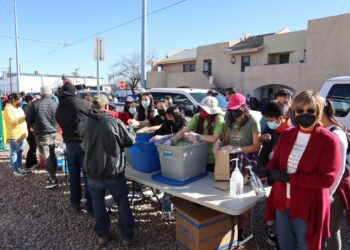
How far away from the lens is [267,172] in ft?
7.23

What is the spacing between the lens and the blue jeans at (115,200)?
10.1 feet

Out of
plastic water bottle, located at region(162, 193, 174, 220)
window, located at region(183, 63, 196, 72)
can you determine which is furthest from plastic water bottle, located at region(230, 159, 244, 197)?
window, located at region(183, 63, 196, 72)

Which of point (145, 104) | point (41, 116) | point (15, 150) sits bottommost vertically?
point (15, 150)

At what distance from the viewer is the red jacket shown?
1.93 metres

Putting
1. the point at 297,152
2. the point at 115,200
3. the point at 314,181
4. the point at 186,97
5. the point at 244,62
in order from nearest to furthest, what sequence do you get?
the point at 314,181
the point at 297,152
the point at 115,200
the point at 186,97
the point at 244,62

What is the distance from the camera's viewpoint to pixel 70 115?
400 centimetres

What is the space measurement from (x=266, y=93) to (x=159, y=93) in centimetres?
1432

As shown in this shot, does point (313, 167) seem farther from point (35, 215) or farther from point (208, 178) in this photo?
point (35, 215)

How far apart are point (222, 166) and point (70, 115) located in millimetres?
2339

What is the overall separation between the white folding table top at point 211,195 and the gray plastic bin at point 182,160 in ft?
0.40

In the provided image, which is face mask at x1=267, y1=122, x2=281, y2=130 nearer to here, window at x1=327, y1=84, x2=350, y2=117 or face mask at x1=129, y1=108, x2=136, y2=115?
window at x1=327, y1=84, x2=350, y2=117

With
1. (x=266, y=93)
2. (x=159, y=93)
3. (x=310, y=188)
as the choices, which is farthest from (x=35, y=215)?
(x=266, y=93)

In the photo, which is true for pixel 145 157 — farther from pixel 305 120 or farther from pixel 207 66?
pixel 207 66

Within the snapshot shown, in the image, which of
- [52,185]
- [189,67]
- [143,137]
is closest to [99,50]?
[52,185]
